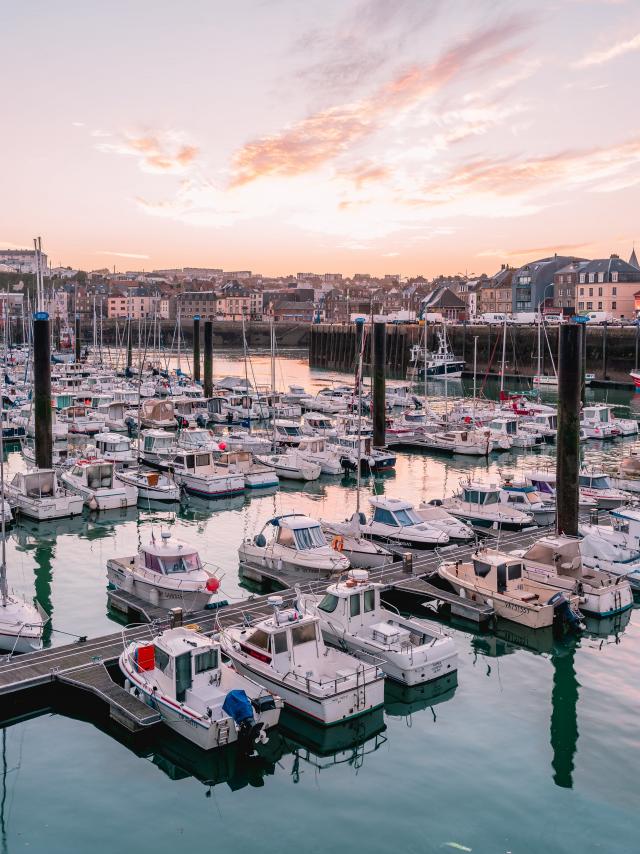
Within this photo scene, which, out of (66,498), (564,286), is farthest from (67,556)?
(564,286)

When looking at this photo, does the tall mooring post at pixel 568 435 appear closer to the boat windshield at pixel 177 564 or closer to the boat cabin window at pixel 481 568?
the boat cabin window at pixel 481 568

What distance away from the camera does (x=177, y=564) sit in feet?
77.9

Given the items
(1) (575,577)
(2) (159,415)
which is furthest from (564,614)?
(2) (159,415)

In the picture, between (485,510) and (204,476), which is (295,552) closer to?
(485,510)

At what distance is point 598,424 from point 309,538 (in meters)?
34.1

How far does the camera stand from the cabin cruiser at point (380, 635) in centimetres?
1941

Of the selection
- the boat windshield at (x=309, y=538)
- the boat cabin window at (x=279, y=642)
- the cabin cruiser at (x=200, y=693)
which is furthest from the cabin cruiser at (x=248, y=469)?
the cabin cruiser at (x=200, y=693)

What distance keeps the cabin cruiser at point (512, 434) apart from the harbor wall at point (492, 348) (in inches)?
1123

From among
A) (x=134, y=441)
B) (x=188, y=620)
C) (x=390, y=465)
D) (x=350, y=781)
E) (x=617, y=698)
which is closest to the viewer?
(x=350, y=781)

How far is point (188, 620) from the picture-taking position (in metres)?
21.6

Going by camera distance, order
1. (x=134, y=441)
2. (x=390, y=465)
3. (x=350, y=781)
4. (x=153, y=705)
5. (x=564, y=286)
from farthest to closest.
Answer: (x=564, y=286) < (x=134, y=441) < (x=390, y=465) < (x=153, y=705) < (x=350, y=781)

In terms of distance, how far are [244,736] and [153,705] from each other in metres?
2.11

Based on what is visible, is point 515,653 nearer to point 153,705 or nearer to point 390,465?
point 153,705

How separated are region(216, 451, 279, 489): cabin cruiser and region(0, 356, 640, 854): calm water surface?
19226 mm
